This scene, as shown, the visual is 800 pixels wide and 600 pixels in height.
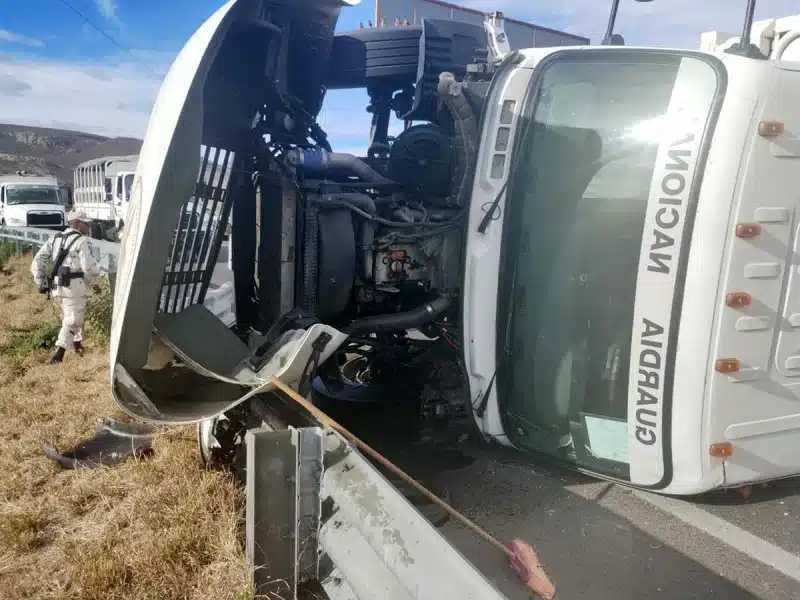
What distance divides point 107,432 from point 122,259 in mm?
1862

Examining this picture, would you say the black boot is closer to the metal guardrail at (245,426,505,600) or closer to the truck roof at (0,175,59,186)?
the metal guardrail at (245,426,505,600)

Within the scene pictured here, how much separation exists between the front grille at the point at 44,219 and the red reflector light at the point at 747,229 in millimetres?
23289

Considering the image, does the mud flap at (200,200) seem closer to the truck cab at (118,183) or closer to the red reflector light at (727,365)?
the red reflector light at (727,365)

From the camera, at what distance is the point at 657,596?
8.80ft

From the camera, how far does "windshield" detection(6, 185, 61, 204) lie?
73.5 feet

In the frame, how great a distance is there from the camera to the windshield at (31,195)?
22406 millimetres

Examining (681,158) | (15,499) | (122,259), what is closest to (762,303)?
(681,158)

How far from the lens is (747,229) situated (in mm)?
2674

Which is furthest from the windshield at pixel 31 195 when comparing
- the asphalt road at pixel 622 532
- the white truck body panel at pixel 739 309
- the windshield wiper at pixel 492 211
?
the white truck body panel at pixel 739 309

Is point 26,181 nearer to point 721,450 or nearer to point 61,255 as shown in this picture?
point 61,255

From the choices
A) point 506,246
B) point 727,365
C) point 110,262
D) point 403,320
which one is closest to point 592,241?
point 506,246

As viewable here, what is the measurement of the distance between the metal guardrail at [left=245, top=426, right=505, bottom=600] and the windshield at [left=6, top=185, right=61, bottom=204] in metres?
24.0

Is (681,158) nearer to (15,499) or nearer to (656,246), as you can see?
(656,246)

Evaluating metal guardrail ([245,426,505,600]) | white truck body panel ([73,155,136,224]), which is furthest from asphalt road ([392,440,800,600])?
white truck body panel ([73,155,136,224])
